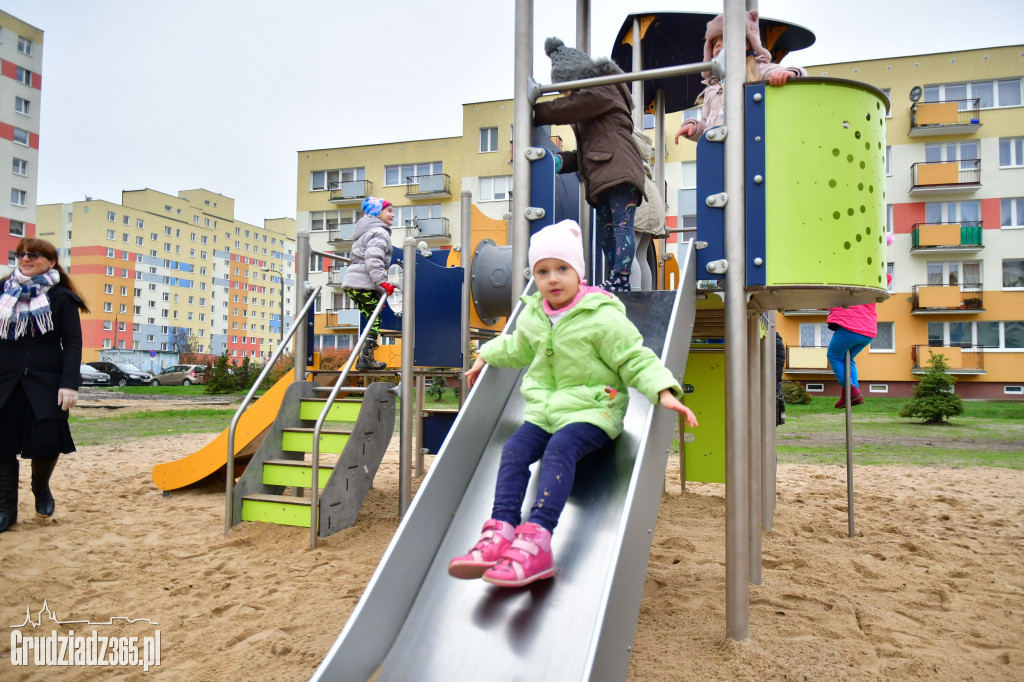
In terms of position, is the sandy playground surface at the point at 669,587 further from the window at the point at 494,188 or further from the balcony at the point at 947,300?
the window at the point at 494,188

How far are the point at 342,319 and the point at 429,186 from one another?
7.11 metres

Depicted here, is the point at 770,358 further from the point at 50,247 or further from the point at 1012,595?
the point at 50,247

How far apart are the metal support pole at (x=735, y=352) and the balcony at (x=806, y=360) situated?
72.8 feet

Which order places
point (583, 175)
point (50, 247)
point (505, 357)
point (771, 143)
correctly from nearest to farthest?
point (505, 357)
point (771, 143)
point (583, 175)
point (50, 247)

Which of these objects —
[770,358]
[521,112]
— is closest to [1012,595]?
[770,358]

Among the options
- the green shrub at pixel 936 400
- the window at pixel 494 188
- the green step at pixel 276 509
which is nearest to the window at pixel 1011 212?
the green shrub at pixel 936 400

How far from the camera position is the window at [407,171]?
3069 cm

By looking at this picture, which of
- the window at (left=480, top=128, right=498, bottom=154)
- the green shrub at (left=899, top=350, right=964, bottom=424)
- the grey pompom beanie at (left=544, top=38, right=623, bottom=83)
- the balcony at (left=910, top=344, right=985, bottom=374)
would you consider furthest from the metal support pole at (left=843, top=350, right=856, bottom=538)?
the window at (left=480, top=128, right=498, bottom=154)

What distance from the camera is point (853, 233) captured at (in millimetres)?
3232

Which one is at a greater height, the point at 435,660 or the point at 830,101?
the point at 830,101

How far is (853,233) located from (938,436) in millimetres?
12125

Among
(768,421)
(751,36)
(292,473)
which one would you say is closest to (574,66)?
(751,36)

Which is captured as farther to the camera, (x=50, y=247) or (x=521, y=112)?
(x=50, y=247)

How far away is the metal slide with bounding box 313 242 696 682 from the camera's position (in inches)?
79.9
